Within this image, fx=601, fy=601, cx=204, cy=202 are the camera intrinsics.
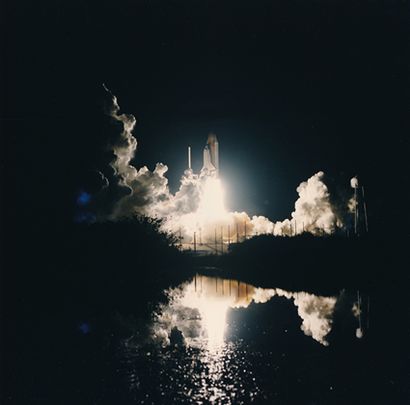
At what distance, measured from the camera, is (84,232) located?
43.9 metres

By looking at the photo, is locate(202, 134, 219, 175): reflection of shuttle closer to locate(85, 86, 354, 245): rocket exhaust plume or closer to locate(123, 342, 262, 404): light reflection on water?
locate(85, 86, 354, 245): rocket exhaust plume

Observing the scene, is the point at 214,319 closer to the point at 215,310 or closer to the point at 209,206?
the point at 215,310

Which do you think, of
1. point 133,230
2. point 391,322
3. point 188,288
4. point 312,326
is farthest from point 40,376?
point 133,230

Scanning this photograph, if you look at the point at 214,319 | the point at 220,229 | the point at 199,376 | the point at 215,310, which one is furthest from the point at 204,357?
the point at 220,229

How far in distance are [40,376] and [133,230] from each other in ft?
110

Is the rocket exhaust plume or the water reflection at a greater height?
the rocket exhaust plume

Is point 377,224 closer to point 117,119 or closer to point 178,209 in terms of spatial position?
point 178,209

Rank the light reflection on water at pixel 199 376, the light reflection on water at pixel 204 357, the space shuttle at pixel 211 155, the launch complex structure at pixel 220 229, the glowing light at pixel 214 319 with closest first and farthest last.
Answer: the light reflection on water at pixel 199 376
the light reflection on water at pixel 204 357
the glowing light at pixel 214 319
the launch complex structure at pixel 220 229
the space shuttle at pixel 211 155

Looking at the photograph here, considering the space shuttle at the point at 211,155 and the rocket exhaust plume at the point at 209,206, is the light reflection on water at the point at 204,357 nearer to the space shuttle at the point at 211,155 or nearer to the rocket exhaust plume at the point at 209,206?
the rocket exhaust plume at the point at 209,206

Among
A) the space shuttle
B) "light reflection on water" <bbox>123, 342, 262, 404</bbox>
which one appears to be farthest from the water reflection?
the space shuttle

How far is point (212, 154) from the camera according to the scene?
8688cm

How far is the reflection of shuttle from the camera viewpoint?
85688mm

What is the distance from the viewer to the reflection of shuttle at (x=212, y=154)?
85688mm

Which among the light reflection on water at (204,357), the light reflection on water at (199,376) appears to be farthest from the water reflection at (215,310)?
the light reflection on water at (199,376)
